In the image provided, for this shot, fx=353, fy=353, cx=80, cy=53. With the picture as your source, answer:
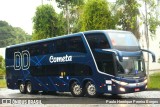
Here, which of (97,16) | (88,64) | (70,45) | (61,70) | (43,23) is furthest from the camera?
(43,23)

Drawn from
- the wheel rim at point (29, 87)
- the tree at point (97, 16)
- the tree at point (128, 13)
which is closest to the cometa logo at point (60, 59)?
the wheel rim at point (29, 87)

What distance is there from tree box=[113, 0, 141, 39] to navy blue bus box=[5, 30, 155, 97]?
879 cm

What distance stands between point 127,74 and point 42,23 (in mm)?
25125

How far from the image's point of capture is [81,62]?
20078 millimetres

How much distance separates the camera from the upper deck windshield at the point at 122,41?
18609mm

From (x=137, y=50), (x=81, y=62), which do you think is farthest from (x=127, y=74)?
(x=81, y=62)

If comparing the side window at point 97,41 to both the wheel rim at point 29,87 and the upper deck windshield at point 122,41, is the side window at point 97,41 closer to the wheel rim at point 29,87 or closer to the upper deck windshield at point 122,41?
the upper deck windshield at point 122,41

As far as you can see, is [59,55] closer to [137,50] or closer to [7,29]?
[137,50]

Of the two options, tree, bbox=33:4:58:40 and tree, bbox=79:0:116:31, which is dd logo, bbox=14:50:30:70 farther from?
tree, bbox=33:4:58:40

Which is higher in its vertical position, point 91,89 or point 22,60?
point 22,60

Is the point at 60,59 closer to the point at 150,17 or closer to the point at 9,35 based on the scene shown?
the point at 150,17

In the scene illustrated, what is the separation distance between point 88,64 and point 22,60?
25.6ft

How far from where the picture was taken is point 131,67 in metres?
18.4

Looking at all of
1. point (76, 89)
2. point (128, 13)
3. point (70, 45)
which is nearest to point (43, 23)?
point (128, 13)
